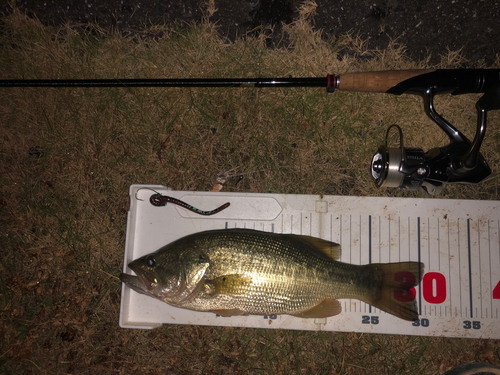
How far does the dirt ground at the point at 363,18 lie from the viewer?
2.98 meters

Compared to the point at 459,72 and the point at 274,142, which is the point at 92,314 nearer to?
the point at 274,142

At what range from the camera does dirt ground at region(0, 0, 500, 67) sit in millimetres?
2977

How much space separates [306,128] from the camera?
295cm

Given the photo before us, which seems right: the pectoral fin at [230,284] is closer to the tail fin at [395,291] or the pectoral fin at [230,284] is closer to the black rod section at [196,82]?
the tail fin at [395,291]

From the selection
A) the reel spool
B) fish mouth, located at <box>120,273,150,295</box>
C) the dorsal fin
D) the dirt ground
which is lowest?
fish mouth, located at <box>120,273,150,295</box>

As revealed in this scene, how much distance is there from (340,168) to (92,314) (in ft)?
9.05

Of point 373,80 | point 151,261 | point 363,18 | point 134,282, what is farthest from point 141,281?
point 363,18

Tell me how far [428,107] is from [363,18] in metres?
1.28

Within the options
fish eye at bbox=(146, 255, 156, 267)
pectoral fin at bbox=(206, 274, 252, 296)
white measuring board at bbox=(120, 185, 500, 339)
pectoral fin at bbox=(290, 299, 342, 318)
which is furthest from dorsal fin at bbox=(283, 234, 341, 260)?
fish eye at bbox=(146, 255, 156, 267)

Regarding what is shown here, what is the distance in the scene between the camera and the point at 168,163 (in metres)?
2.98

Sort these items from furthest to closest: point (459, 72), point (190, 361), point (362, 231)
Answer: point (190, 361), point (362, 231), point (459, 72)

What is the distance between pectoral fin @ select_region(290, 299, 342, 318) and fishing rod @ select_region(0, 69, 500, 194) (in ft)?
3.48

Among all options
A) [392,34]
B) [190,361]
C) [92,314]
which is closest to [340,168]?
[392,34]

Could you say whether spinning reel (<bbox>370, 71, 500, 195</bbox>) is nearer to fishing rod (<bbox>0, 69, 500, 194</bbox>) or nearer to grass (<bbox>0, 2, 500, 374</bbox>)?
fishing rod (<bbox>0, 69, 500, 194</bbox>)
